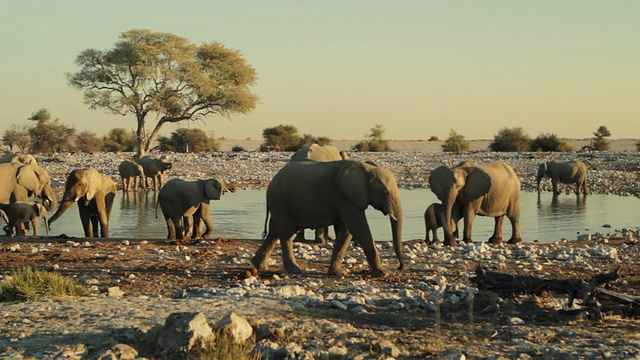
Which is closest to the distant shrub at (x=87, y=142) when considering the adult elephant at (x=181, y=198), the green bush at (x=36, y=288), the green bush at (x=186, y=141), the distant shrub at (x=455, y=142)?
the green bush at (x=186, y=141)

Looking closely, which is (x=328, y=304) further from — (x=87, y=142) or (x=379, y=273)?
(x=87, y=142)

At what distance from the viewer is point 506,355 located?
7289mm

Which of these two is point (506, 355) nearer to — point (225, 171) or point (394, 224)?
point (394, 224)

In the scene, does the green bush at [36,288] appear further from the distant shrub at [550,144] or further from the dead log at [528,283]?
the distant shrub at [550,144]

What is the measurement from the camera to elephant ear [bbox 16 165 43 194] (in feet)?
65.5

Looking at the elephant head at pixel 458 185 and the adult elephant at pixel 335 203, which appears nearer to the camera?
the adult elephant at pixel 335 203

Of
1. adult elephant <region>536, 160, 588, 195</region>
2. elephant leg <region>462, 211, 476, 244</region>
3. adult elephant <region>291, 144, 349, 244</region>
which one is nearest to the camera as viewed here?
adult elephant <region>291, 144, 349, 244</region>

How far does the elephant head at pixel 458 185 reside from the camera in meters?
16.6

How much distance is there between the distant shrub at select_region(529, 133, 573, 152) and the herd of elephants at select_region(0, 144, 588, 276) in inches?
1730

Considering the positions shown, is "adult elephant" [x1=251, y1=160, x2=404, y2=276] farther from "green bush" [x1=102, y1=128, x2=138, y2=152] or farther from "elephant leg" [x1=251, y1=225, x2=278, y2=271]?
"green bush" [x1=102, y1=128, x2=138, y2=152]

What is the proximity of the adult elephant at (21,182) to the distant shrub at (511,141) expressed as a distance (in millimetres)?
46681

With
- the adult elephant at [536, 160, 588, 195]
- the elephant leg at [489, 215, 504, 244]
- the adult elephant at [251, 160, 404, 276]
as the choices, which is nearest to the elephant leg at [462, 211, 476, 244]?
the elephant leg at [489, 215, 504, 244]

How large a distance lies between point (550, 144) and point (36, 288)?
56.3 meters

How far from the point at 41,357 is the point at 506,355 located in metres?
3.83
